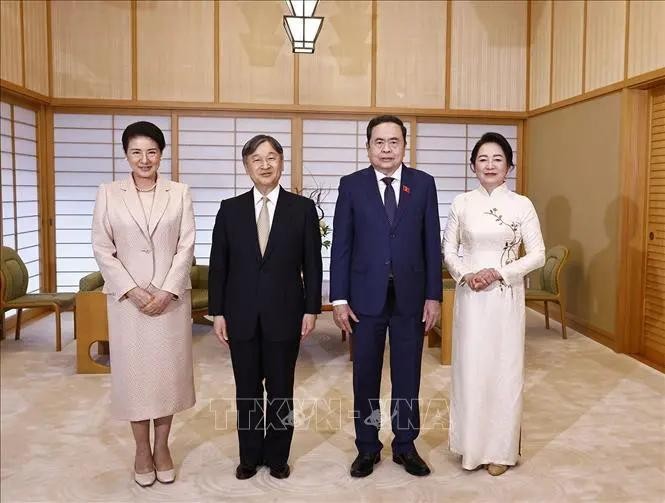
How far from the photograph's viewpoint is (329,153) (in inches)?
259

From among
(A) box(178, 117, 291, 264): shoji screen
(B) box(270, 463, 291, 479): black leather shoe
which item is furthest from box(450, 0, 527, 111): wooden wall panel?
(B) box(270, 463, 291, 479): black leather shoe

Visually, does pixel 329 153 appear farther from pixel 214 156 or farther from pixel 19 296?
pixel 19 296

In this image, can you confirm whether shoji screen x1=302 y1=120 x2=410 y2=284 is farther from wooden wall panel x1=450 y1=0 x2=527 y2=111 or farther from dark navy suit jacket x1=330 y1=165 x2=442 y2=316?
dark navy suit jacket x1=330 y1=165 x2=442 y2=316

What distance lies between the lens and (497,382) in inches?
106

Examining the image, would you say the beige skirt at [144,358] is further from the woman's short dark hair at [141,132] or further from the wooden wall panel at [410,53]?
the wooden wall panel at [410,53]

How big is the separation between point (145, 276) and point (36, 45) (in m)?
4.22

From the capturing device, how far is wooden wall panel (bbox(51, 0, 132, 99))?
611 cm

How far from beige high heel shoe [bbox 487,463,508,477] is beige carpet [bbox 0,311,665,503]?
35 millimetres

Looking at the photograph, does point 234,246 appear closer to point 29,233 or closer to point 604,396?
point 604,396

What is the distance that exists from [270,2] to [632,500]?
5.17 m

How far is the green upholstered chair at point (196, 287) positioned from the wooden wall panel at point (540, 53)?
11.3 feet

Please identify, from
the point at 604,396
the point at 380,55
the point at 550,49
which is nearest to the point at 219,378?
the point at 604,396

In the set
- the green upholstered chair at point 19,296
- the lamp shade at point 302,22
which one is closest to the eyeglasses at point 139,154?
the lamp shade at point 302,22

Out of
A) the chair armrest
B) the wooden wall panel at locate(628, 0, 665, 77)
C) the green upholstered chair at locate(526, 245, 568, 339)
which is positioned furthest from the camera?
the chair armrest
